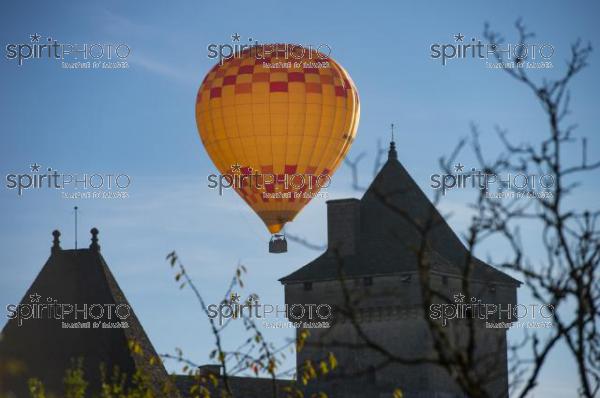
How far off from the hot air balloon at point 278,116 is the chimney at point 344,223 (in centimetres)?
1462

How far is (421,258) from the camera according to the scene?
1046 centimetres

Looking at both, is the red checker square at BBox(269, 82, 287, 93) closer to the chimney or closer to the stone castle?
the stone castle

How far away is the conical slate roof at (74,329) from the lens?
34.6 metres

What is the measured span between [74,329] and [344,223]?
987 inches

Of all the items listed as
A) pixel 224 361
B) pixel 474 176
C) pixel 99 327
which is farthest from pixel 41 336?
pixel 474 176

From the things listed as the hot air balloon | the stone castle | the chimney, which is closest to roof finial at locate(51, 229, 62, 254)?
the hot air balloon

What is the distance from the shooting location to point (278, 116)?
43469mm

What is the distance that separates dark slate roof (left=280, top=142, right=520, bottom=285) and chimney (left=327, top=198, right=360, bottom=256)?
284 millimetres

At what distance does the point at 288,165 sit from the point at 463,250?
60.6 feet

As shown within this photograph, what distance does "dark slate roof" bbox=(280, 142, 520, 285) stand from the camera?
5878 centimetres

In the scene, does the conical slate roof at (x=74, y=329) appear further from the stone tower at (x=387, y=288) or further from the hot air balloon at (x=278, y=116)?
the stone tower at (x=387, y=288)

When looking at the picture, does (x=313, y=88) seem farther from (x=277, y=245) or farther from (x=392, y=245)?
(x=392, y=245)

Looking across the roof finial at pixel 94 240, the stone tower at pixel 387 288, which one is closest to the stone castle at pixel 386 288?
the stone tower at pixel 387 288

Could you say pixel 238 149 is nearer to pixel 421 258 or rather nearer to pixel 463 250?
pixel 463 250
